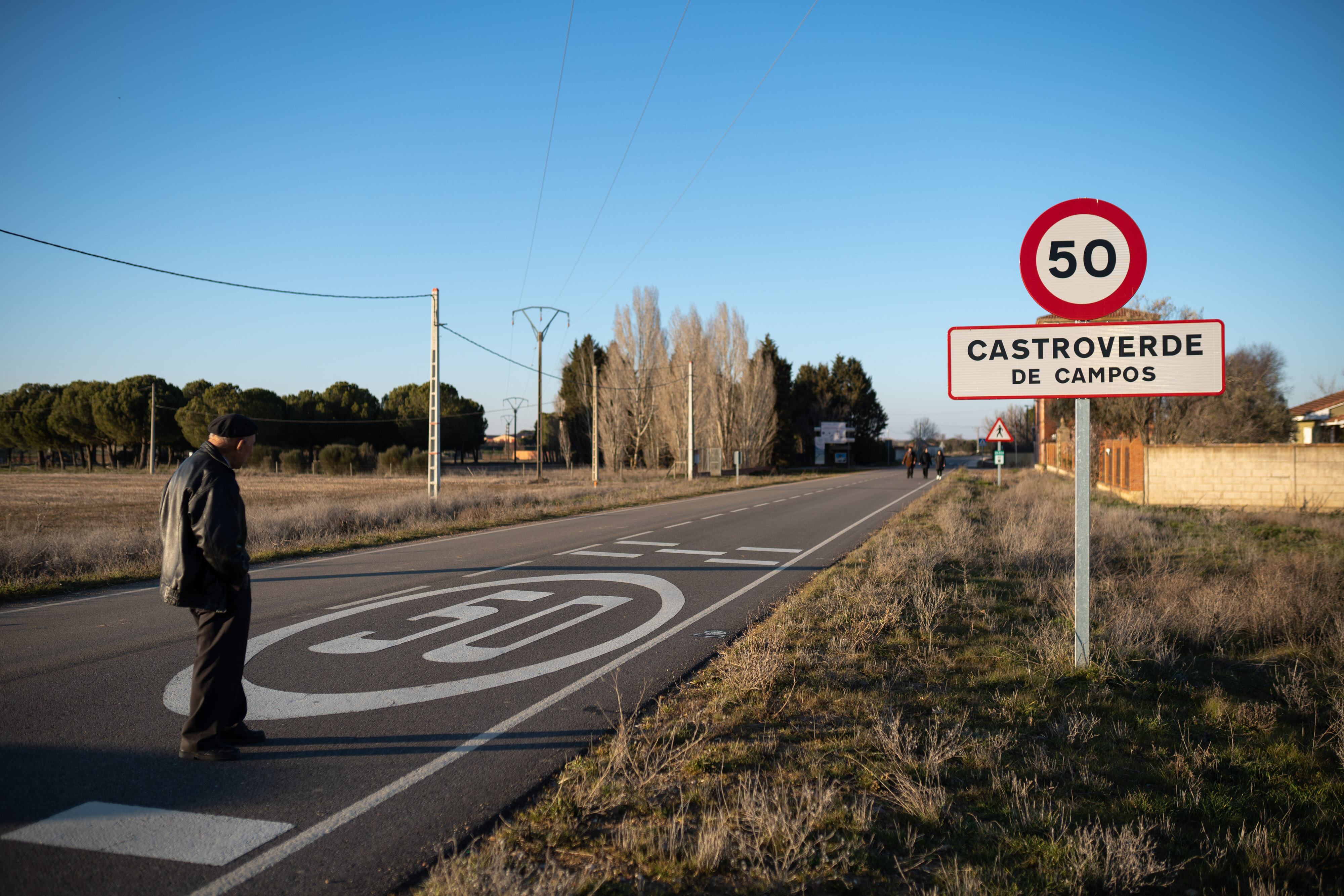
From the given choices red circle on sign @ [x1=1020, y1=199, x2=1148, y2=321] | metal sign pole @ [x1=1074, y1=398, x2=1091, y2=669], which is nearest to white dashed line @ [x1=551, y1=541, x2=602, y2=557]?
metal sign pole @ [x1=1074, y1=398, x2=1091, y2=669]

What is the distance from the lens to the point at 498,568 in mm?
10211

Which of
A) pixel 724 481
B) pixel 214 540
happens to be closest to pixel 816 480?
pixel 724 481

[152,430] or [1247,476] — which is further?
[152,430]

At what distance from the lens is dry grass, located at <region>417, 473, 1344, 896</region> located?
2.80 metres

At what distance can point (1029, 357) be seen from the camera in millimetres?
4996

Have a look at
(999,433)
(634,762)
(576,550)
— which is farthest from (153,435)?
(634,762)

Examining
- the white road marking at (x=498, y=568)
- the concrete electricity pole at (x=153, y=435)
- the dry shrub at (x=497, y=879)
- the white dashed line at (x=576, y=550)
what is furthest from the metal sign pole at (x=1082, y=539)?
the concrete electricity pole at (x=153, y=435)

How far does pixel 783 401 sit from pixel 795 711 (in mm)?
75334

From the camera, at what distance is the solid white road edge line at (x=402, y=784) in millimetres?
2805

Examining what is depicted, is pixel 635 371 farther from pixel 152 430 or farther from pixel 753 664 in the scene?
pixel 753 664

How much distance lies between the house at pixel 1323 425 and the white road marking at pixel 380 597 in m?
45.4

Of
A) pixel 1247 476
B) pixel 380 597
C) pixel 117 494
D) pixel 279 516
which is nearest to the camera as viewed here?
pixel 380 597

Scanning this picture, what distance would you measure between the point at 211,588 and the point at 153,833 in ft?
4.01

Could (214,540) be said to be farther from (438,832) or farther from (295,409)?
(295,409)
